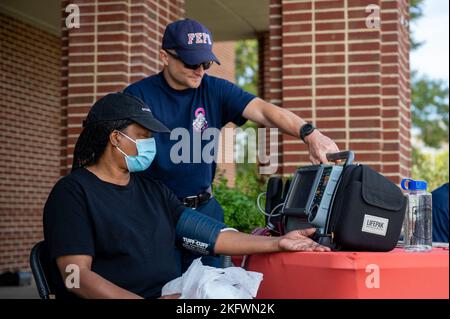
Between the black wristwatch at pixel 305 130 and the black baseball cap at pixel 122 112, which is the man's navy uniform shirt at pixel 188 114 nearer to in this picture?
the black wristwatch at pixel 305 130

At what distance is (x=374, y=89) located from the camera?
217 inches

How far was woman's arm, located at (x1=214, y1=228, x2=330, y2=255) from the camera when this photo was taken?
271 centimetres

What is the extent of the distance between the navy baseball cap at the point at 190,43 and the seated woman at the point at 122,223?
54 centimetres

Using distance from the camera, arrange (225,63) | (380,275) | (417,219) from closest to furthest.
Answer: (380,275)
(417,219)
(225,63)

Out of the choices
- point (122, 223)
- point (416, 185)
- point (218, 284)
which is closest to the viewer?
point (218, 284)

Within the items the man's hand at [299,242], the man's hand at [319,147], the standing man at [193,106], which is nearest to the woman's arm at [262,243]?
the man's hand at [299,242]

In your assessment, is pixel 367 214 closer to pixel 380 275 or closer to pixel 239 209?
pixel 380 275

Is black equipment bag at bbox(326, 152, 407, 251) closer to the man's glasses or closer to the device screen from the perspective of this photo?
the device screen

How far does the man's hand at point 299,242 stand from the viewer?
2.67 metres

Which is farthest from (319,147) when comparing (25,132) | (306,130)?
(25,132)

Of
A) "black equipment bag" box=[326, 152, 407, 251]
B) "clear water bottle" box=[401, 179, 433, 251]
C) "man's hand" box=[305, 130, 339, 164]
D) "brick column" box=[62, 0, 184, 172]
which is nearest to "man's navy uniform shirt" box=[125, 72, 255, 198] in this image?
"man's hand" box=[305, 130, 339, 164]

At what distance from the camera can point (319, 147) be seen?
10.6 ft

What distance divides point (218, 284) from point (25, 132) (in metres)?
9.08

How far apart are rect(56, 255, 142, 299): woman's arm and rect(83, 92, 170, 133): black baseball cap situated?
54 cm
